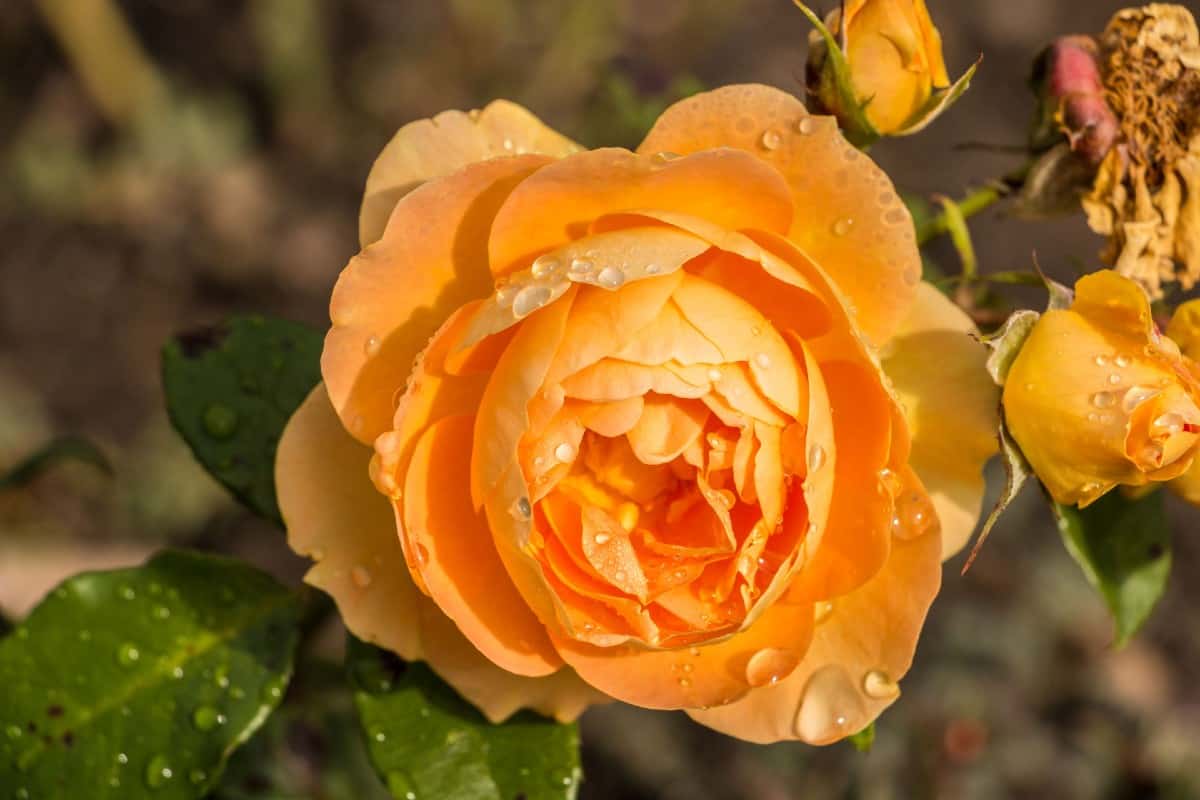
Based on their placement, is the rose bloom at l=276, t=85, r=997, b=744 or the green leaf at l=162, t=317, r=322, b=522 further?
the green leaf at l=162, t=317, r=322, b=522

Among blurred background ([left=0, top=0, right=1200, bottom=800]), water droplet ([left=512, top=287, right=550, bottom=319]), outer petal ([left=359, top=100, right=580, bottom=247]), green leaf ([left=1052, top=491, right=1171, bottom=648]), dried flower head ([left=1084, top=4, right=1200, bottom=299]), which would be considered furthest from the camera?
blurred background ([left=0, top=0, right=1200, bottom=800])

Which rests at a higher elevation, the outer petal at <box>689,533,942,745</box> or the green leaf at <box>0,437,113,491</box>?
the outer petal at <box>689,533,942,745</box>

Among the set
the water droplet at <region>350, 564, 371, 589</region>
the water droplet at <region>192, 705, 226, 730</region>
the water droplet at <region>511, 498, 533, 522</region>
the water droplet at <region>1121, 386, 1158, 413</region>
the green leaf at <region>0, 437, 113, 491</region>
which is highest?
the water droplet at <region>511, 498, 533, 522</region>

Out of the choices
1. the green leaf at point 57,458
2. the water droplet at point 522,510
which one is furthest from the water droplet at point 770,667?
the green leaf at point 57,458

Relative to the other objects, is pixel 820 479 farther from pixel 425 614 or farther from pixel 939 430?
pixel 425 614

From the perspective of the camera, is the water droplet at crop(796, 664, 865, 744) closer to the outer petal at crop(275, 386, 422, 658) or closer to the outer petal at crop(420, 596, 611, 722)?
the outer petal at crop(420, 596, 611, 722)

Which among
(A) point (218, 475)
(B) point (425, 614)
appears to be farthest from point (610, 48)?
(B) point (425, 614)

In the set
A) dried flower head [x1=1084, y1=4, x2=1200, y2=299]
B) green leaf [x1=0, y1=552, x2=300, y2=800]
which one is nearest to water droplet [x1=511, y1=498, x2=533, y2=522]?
green leaf [x1=0, y1=552, x2=300, y2=800]

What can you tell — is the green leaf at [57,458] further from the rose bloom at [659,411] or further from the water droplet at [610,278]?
the water droplet at [610,278]
